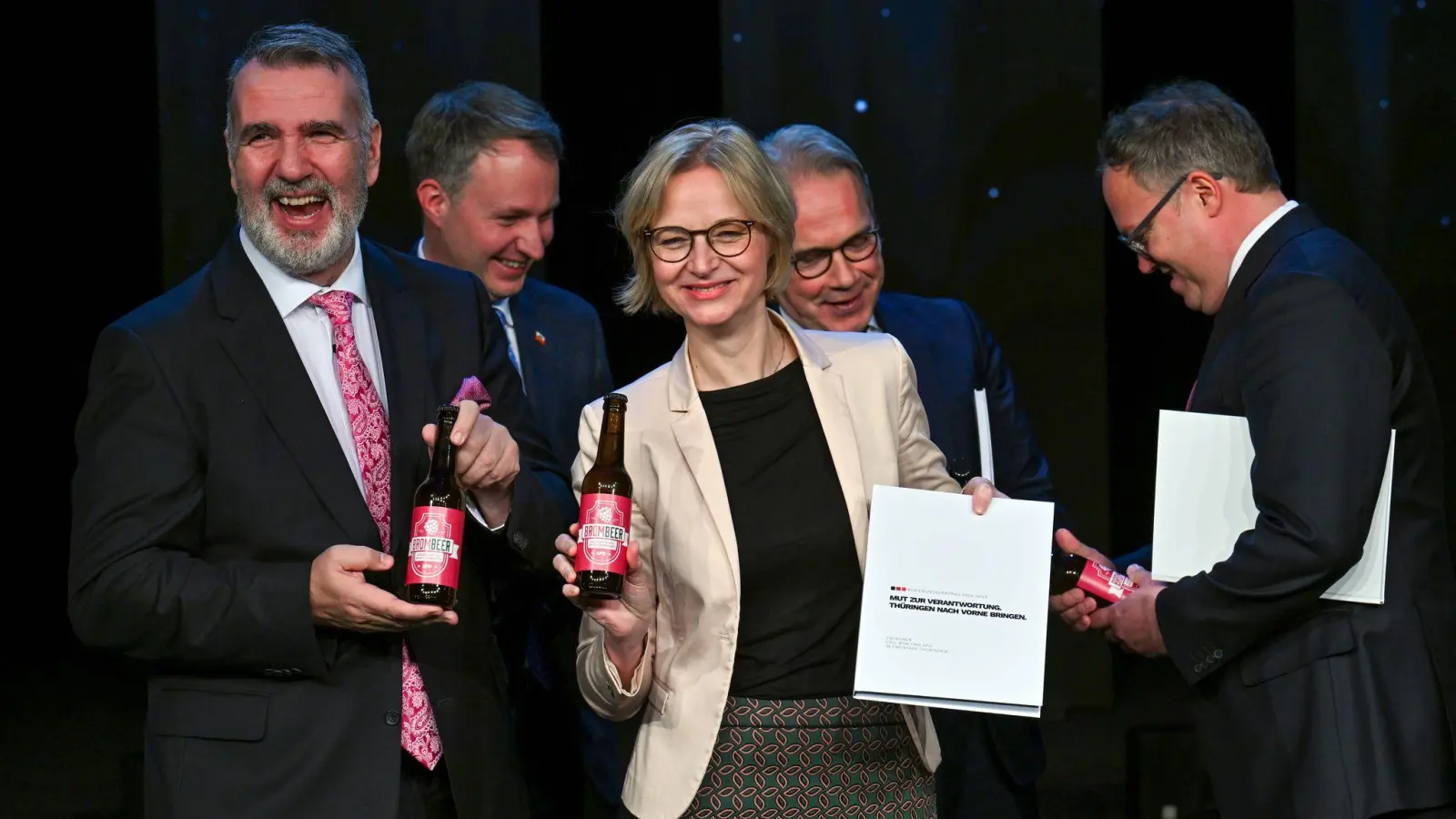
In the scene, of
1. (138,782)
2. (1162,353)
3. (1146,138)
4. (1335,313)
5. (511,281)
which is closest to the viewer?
(1335,313)

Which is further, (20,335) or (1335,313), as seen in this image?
(20,335)

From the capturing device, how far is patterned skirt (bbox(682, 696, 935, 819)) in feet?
8.05

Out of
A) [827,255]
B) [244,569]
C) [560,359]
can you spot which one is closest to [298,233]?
[244,569]

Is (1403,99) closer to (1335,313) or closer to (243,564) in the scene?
(1335,313)

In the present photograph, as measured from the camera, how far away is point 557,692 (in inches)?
142

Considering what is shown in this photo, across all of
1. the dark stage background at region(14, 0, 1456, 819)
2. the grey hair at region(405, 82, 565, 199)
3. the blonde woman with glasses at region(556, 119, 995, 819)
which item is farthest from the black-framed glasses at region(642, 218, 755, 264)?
the dark stage background at region(14, 0, 1456, 819)

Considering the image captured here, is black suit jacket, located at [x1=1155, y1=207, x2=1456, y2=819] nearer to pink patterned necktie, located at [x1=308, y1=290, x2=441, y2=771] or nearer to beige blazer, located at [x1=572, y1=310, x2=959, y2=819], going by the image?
beige blazer, located at [x1=572, y1=310, x2=959, y2=819]

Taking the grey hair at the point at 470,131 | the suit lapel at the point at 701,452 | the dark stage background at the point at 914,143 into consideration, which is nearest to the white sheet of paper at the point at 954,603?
the suit lapel at the point at 701,452

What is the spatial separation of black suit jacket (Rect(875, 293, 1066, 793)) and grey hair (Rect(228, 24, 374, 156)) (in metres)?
1.27

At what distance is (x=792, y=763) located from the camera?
2.46 meters

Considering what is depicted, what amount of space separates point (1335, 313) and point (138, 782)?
3630 millimetres

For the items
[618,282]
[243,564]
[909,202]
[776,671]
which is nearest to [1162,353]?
[909,202]

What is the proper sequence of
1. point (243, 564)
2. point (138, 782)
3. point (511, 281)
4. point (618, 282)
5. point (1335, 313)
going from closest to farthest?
point (243, 564), point (1335, 313), point (511, 281), point (138, 782), point (618, 282)

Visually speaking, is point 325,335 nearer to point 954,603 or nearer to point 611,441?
point 611,441
